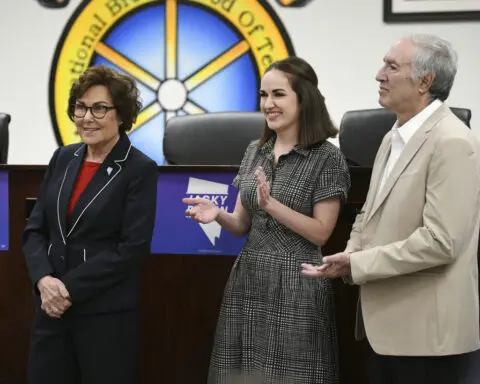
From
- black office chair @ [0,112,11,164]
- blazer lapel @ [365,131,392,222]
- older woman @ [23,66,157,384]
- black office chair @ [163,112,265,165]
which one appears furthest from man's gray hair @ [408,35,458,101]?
black office chair @ [0,112,11,164]

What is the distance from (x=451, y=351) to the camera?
70.2 inches

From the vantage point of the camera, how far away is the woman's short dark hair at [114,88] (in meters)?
2.19

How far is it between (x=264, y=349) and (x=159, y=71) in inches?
126

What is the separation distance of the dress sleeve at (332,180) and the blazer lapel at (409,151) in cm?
30

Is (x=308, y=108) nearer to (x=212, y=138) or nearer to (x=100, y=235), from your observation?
(x=100, y=235)

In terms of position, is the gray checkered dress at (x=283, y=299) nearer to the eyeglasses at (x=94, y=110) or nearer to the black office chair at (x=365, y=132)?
the eyeglasses at (x=94, y=110)

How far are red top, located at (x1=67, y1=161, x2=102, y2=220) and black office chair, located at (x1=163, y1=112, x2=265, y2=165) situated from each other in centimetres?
125

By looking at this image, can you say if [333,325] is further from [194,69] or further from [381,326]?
[194,69]

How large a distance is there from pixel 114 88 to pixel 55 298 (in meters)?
0.68

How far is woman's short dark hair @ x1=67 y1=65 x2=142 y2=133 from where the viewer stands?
219cm

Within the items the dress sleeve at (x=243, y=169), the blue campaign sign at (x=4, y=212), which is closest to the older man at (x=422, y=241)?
the dress sleeve at (x=243, y=169)

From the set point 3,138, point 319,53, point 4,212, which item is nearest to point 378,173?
point 4,212

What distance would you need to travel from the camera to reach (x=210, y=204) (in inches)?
89.0

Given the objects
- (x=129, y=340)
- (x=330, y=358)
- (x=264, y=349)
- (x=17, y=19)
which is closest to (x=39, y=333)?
(x=129, y=340)
